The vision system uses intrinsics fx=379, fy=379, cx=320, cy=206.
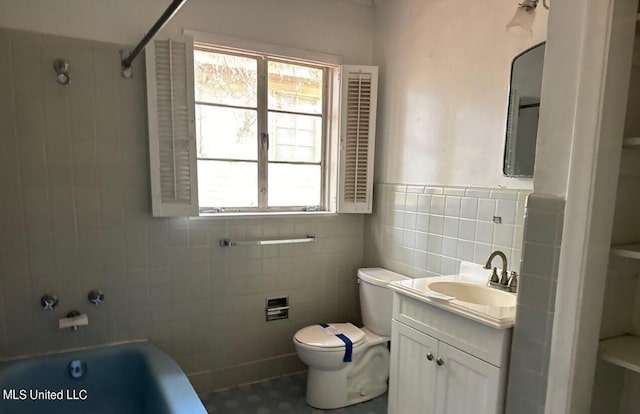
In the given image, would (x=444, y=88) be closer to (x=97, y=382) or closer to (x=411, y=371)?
(x=411, y=371)

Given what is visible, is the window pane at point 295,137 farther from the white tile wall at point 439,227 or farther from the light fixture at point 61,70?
the light fixture at point 61,70

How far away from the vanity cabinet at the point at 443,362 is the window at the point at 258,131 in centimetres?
121

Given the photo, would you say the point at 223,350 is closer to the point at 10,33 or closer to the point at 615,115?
the point at 10,33

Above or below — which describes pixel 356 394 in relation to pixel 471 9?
below

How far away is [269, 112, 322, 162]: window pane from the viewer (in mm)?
2674

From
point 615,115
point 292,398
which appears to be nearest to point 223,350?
point 292,398

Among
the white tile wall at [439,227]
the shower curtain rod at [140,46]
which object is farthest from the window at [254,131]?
the white tile wall at [439,227]

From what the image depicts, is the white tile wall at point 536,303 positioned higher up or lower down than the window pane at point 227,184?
lower down

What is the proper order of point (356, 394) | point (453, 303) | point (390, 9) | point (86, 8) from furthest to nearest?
point (390, 9) → point (356, 394) → point (86, 8) → point (453, 303)

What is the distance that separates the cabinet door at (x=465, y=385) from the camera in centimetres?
149

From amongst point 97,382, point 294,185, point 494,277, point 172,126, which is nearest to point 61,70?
point 172,126

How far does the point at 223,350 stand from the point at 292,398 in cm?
55

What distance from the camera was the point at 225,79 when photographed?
8.17 ft

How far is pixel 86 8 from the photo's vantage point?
6.68 ft
